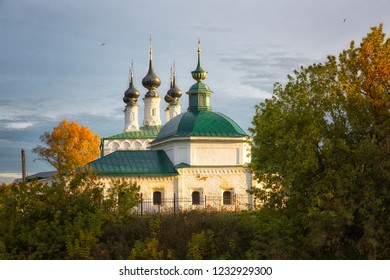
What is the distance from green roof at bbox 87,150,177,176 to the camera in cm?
3047

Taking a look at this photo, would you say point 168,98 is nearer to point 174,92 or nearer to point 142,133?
point 174,92

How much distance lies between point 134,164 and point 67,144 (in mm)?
18246

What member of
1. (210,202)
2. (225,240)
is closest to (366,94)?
(225,240)

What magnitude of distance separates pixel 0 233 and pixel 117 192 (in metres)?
3.29

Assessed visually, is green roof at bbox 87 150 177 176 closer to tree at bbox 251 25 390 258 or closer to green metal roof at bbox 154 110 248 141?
green metal roof at bbox 154 110 248 141

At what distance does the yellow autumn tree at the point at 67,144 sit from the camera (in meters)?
47.5

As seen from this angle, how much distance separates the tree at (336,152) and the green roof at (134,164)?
14117mm

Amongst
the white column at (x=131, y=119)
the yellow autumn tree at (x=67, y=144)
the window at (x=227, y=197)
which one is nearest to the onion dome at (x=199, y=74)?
the window at (x=227, y=197)

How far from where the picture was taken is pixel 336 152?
616 inches

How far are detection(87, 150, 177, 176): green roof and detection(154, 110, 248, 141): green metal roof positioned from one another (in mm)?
1301

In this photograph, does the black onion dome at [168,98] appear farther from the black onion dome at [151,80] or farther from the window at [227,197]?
the window at [227,197]

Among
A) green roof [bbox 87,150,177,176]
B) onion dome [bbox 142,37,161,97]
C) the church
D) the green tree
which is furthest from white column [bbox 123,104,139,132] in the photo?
the green tree

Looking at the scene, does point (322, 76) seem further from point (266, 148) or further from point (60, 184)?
point (60, 184)

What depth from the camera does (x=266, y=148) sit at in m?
16.7
